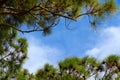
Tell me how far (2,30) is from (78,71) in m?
1.10

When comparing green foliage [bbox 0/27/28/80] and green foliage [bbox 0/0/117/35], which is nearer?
green foliage [bbox 0/0/117/35]

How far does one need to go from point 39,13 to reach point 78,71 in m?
0.97

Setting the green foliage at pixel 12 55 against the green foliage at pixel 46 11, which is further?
the green foliage at pixel 12 55

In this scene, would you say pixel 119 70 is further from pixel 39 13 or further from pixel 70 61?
pixel 39 13

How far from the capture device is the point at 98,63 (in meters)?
5.08

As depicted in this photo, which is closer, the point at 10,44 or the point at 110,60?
the point at 110,60

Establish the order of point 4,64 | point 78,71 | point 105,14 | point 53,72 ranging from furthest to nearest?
point 4,64 < point 53,72 < point 78,71 < point 105,14

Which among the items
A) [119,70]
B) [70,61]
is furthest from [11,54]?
[119,70]

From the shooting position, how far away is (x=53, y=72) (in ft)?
17.0

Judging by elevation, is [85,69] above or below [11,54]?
below

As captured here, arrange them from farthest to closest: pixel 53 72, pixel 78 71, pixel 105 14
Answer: pixel 53 72 < pixel 78 71 < pixel 105 14

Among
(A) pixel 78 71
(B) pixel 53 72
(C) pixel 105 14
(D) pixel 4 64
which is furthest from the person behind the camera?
(D) pixel 4 64

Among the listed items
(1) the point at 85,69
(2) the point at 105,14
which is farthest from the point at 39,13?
(1) the point at 85,69

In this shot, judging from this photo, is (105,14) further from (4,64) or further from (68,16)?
(4,64)
